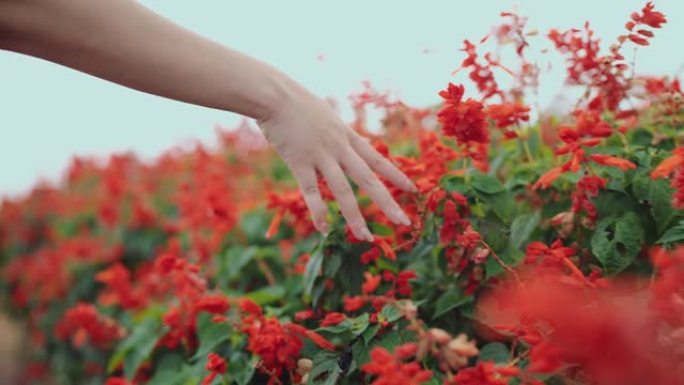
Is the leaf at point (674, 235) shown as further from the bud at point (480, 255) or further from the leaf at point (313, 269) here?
the leaf at point (313, 269)

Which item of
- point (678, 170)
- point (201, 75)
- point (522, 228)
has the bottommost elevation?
point (522, 228)

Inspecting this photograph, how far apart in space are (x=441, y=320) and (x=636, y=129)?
559mm

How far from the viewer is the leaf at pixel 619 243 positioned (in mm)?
1555

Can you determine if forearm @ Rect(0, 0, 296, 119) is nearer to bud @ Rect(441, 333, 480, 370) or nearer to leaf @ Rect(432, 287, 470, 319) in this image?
leaf @ Rect(432, 287, 470, 319)

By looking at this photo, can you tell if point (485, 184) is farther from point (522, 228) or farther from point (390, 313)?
point (390, 313)

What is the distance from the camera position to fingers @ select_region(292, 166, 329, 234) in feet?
5.04

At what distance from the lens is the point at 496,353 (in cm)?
157

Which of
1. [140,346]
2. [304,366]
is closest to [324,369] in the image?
[304,366]

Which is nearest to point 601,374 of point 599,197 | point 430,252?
point 599,197

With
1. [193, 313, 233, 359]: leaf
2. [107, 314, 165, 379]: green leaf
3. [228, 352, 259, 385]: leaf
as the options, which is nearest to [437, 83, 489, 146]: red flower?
[228, 352, 259, 385]: leaf

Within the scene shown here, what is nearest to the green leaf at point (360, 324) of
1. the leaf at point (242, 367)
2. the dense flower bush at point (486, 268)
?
the dense flower bush at point (486, 268)

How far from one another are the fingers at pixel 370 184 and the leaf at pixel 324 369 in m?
0.25

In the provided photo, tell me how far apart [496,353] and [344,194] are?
36cm

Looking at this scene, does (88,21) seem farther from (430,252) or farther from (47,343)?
(47,343)
